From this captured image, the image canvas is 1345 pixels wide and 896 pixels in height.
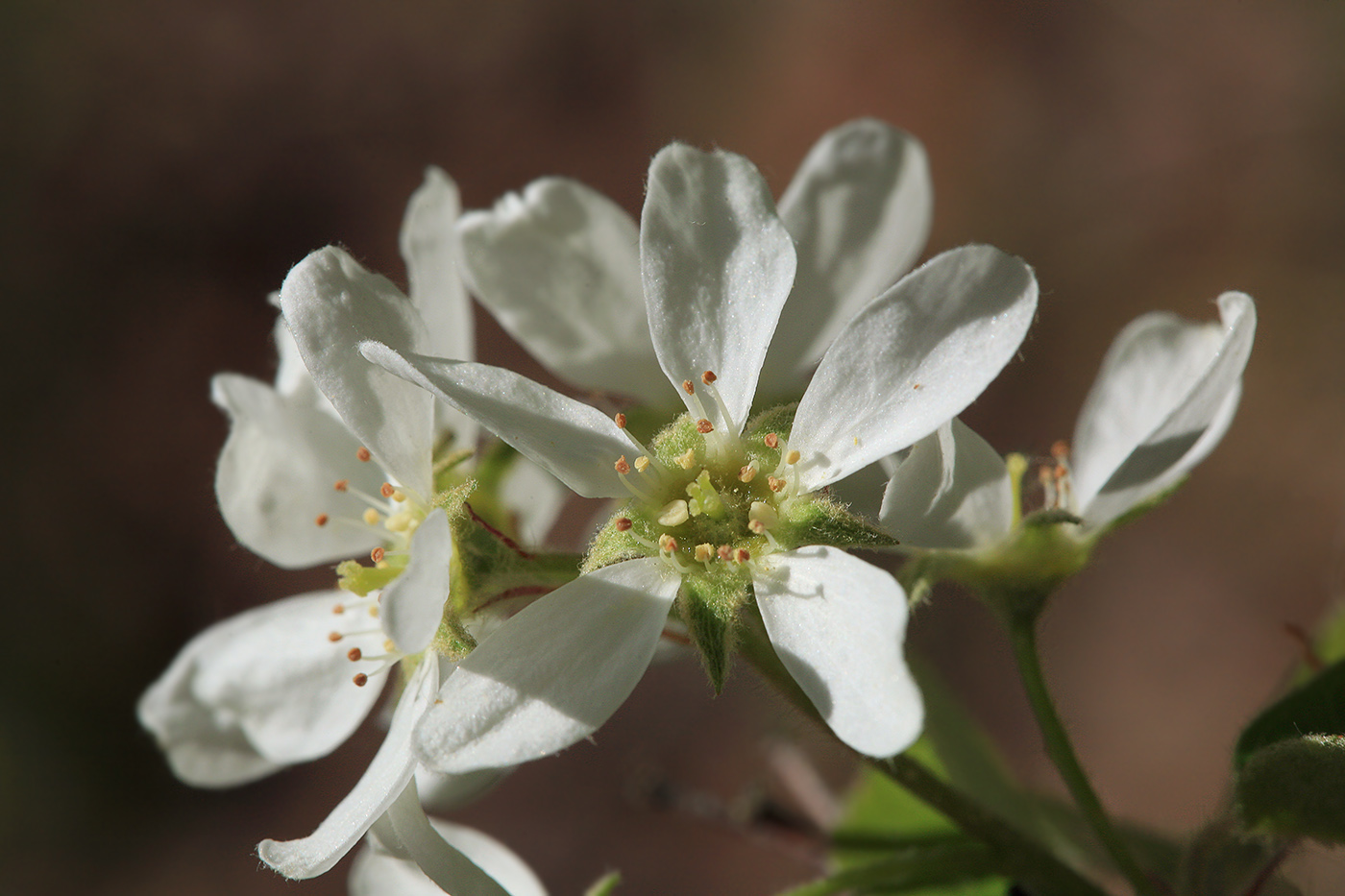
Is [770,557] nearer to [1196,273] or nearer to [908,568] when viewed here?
[908,568]

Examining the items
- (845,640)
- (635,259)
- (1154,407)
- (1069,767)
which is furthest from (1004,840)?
(635,259)

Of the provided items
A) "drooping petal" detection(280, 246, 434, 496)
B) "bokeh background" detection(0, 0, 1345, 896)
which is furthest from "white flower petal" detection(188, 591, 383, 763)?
"bokeh background" detection(0, 0, 1345, 896)

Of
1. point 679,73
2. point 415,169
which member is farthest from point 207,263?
point 679,73

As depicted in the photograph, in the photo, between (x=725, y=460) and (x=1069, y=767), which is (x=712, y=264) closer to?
(x=725, y=460)

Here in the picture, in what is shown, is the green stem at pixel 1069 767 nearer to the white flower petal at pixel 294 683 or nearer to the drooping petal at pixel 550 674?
the drooping petal at pixel 550 674

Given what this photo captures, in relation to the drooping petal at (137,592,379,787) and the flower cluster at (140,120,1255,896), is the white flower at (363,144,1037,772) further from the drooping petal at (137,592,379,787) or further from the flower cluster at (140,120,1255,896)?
the drooping petal at (137,592,379,787)

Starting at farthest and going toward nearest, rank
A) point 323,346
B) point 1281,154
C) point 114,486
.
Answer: point 114,486
point 1281,154
point 323,346
